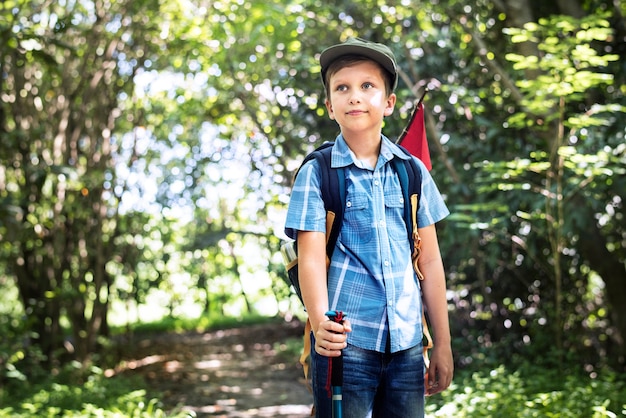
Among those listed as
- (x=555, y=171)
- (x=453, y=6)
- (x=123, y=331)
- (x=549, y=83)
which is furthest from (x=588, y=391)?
(x=123, y=331)

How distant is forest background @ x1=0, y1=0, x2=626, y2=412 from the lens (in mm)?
5332

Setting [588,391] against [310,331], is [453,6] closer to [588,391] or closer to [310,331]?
[588,391]

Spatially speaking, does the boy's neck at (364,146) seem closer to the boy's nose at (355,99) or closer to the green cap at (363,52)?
the boy's nose at (355,99)

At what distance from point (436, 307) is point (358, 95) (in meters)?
0.74

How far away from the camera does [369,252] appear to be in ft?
7.27

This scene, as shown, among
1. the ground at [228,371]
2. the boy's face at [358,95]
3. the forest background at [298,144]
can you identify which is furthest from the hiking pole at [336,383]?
the ground at [228,371]

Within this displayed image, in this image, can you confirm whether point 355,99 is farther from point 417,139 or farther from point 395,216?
point 417,139

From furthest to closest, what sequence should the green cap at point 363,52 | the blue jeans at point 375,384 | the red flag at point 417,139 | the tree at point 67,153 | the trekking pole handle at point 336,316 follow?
the tree at point 67,153, the red flag at point 417,139, the green cap at point 363,52, the blue jeans at point 375,384, the trekking pole handle at point 336,316

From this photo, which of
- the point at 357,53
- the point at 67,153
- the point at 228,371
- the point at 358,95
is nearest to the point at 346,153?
the point at 358,95

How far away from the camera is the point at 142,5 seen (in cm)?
775

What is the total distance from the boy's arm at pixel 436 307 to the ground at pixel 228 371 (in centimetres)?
391

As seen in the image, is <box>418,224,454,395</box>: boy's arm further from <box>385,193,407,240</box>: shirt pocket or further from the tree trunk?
the tree trunk

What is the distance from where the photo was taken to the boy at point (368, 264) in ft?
7.12

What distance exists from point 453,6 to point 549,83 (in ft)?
6.67
